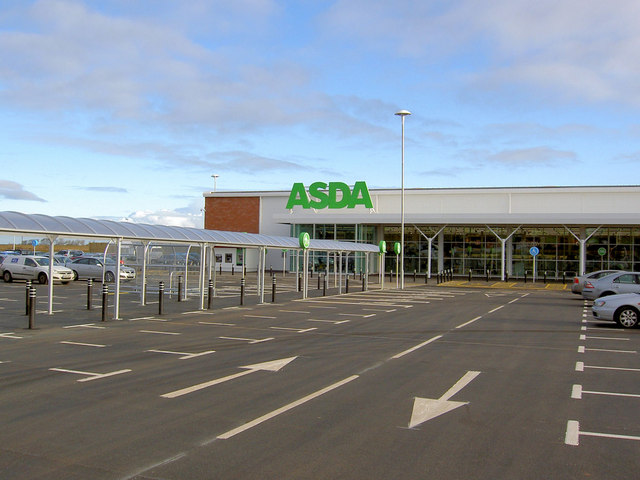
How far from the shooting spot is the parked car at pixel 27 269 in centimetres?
3303

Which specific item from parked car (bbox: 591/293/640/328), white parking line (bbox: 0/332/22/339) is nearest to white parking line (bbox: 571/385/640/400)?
parked car (bbox: 591/293/640/328)

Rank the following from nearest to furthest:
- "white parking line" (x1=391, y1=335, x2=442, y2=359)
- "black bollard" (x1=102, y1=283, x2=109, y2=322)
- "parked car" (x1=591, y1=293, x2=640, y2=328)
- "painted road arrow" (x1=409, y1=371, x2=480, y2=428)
A: "painted road arrow" (x1=409, y1=371, x2=480, y2=428), "white parking line" (x1=391, y1=335, x2=442, y2=359), "black bollard" (x1=102, y1=283, x2=109, y2=322), "parked car" (x1=591, y1=293, x2=640, y2=328)

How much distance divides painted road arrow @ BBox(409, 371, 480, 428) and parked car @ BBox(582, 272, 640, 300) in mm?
16973

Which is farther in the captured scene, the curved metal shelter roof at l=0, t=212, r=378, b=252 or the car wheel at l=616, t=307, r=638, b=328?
the car wheel at l=616, t=307, r=638, b=328

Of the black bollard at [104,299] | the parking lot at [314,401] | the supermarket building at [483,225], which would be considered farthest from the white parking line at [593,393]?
the supermarket building at [483,225]

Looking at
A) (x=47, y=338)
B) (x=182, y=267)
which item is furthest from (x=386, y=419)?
(x=182, y=267)

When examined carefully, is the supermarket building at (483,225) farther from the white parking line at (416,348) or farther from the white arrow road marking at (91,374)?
the white arrow road marking at (91,374)

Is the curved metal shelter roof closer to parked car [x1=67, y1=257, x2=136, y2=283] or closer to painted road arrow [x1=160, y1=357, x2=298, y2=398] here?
painted road arrow [x1=160, y1=357, x2=298, y2=398]

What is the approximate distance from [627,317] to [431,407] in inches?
449

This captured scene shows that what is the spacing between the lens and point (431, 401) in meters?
7.99

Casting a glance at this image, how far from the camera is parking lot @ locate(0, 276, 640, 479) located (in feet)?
18.2

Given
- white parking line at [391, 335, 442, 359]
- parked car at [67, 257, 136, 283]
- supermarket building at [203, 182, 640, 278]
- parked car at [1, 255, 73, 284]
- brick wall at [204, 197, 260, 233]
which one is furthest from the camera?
brick wall at [204, 197, 260, 233]

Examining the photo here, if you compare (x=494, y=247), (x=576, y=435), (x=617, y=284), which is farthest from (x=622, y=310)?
(x=494, y=247)

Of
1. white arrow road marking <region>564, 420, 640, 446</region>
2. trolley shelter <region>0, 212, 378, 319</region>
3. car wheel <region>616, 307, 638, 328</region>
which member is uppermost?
trolley shelter <region>0, 212, 378, 319</region>
